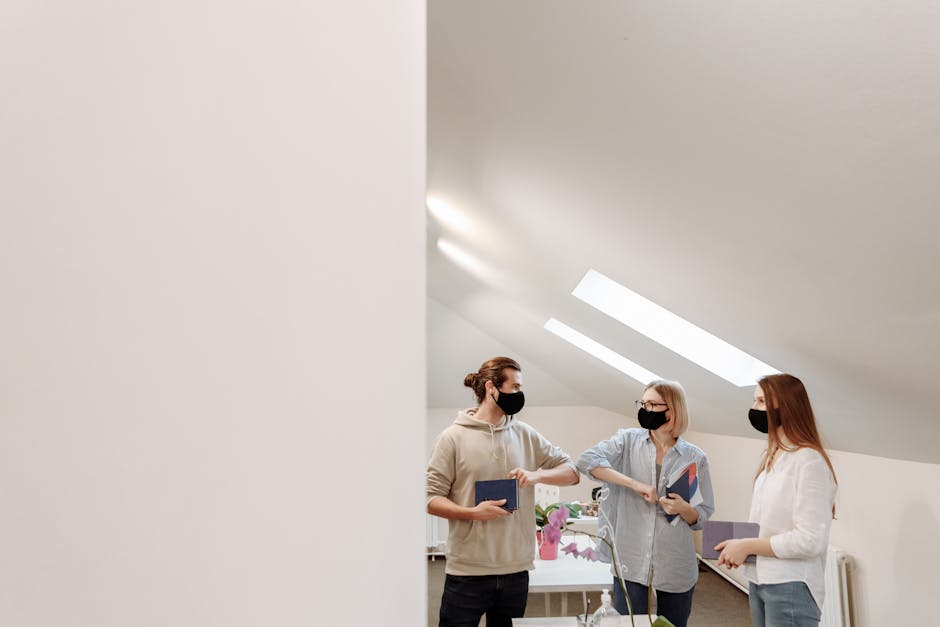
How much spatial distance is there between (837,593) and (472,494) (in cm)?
252

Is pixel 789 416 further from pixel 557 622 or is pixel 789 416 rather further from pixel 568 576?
pixel 568 576

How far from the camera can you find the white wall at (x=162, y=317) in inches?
1.9

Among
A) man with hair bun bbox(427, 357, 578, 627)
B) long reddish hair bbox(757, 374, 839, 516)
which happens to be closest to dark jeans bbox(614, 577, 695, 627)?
man with hair bun bbox(427, 357, 578, 627)

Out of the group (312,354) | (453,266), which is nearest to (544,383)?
(453,266)

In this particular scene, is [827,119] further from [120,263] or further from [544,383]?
[544,383]

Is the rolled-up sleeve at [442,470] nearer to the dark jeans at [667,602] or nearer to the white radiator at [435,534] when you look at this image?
the dark jeans at [667,602]

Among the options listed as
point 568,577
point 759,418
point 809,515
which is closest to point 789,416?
point 759,418

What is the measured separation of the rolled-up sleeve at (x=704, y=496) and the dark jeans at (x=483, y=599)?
29.7 inches

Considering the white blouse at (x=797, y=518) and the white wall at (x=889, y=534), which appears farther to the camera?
the white wall at (x=889, y=534)

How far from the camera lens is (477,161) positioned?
2873mm

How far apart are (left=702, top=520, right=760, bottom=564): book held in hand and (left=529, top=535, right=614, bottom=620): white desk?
2.59 feet

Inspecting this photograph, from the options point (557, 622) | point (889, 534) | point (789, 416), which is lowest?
point (557, 622)

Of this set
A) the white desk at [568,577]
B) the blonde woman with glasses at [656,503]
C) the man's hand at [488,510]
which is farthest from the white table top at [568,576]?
the man's hand at [488,510]

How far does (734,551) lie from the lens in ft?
7.76
